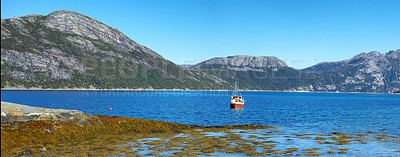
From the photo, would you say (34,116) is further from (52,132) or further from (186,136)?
(186,136)

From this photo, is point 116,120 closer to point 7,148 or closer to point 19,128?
point 19,128

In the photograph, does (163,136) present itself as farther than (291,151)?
Yes

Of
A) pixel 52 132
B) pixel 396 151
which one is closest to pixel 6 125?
pixel 52 132

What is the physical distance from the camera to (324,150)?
106 ft

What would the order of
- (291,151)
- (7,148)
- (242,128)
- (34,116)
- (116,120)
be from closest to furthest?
1. (7,148)
2. (291,151)
3. (34,116)
4. (116,120)
5. (242,128)

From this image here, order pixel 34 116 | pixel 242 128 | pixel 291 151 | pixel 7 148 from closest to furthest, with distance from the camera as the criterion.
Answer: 1. pixel 7 148
2. pixel 291 151
3. pixel 34 116
4. pixel 242 128

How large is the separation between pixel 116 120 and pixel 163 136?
8181 millimetres

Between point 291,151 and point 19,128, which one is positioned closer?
point 291,151

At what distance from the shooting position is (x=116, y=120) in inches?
1727

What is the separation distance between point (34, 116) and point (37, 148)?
34.7 feet

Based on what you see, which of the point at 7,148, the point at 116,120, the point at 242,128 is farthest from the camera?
the point at 242,128

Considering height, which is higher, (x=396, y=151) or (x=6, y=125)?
(x=6, y=125)

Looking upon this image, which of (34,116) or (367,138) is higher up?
(34,116)

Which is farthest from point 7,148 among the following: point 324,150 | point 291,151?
point 324,150
